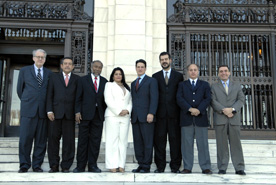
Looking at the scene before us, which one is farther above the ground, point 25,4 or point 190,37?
point 25,4

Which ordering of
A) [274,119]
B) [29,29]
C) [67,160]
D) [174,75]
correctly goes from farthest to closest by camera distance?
[29,29]
[274,119]
[174,75]
[67,160]

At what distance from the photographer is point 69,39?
26.4 feet

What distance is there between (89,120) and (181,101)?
162 cm

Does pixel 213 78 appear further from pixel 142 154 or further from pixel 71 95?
pixel 71 95

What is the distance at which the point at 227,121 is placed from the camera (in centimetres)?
523

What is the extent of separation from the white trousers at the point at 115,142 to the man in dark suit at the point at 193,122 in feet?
3.34

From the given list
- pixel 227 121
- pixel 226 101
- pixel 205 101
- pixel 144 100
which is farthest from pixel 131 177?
pixel 226 101

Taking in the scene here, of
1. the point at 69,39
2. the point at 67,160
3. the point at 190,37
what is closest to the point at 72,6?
the point at 69,39

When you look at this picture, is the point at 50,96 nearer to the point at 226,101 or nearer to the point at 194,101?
the point at 194,101

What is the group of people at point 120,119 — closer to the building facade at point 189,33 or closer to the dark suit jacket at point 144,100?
the dark suit jacket at point 144,100

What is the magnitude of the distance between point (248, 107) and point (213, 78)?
3.91 feet

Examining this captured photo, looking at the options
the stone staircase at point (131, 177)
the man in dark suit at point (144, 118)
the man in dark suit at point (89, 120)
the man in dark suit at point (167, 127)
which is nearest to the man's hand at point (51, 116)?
the man in dark suit at point (89, 120)

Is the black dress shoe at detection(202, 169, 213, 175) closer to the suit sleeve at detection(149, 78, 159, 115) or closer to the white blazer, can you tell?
the suit sleeve at detection(149, 78, 159, 115)

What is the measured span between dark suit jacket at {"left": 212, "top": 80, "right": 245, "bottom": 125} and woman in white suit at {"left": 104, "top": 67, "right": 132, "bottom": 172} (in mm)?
1530
